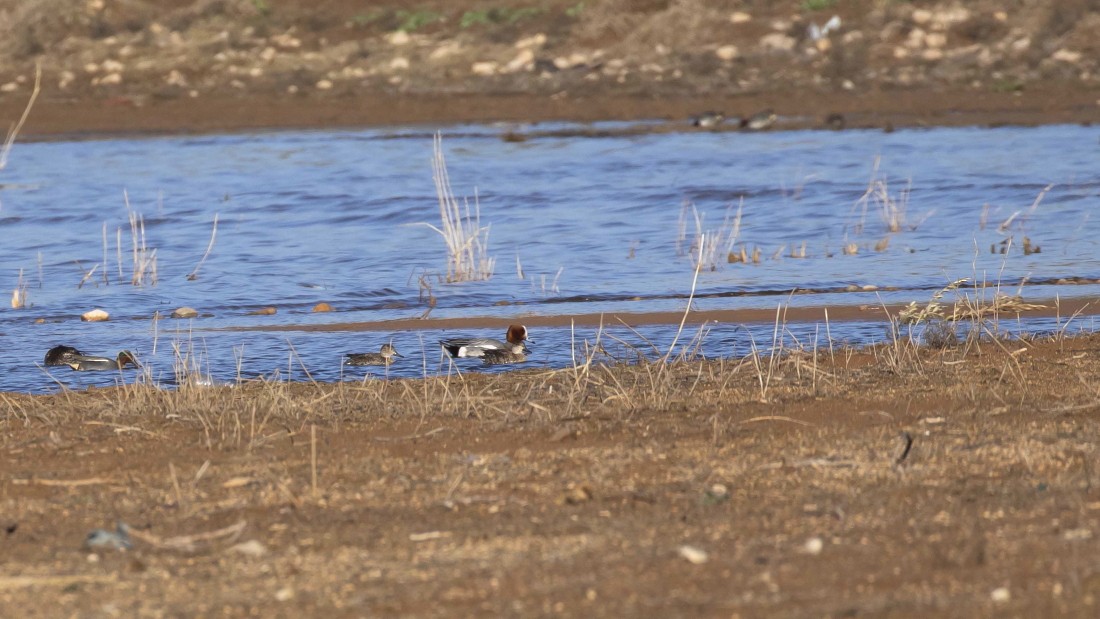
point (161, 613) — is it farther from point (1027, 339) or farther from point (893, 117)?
point (893, 117)

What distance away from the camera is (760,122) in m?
19.4

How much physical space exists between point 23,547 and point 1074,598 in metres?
2.68

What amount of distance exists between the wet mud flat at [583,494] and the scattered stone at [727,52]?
52.7 feet

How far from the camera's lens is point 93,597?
3838mm

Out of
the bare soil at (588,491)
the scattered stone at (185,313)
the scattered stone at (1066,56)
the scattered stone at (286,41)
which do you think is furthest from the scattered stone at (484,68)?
the bare soil at (588,491)

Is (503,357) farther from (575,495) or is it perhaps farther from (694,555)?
(694,555)

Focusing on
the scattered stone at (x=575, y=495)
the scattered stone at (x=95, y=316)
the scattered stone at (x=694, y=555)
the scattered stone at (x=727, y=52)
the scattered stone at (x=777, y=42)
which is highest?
the scattered stone at (x=777, y=42)

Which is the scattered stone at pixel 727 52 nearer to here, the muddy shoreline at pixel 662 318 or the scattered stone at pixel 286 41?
the scattered stone at pixel 286 41

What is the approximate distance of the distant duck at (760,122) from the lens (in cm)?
1945

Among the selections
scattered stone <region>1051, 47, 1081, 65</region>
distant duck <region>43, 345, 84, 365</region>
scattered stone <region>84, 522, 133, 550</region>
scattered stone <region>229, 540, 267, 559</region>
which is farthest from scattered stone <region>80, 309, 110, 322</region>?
scattered stone <region>1051, 47, 1081, 65</region>

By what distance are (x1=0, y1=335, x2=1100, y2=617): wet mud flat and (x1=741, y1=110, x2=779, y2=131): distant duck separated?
1264 centimetres

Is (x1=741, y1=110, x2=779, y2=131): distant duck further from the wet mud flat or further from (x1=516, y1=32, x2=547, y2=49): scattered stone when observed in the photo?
the wet mud flat

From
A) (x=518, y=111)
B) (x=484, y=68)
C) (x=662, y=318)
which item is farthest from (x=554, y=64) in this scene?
(x=662, y=318)

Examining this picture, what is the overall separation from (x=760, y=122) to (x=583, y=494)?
49.7 ft
